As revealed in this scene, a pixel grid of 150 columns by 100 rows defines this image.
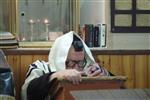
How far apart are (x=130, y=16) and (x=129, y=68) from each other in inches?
16.9

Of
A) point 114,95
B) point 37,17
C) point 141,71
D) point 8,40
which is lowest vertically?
point 141,71

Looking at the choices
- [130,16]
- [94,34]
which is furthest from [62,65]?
[130,16]

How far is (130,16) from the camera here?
Result: 3.21 metres

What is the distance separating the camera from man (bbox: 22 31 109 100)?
2.50 m

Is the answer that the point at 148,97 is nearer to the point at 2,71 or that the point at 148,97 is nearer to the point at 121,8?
the point at 2,71

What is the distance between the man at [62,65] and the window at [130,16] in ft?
1.93

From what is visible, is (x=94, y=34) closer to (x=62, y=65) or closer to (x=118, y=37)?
(x=118, y=37)

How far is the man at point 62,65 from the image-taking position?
8.20 feet

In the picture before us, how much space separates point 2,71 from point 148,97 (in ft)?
4.13

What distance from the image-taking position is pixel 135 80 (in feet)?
10.3

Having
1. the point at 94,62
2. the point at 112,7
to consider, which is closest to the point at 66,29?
the point at 112,7

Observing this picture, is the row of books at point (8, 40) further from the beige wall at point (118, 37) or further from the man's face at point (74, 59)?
the beige wall at point (118, 37)

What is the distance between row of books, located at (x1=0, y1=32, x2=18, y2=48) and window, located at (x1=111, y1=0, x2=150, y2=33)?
805mm

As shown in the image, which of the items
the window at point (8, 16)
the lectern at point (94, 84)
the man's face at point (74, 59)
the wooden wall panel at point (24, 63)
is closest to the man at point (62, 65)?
the man's face at point (74, 59)
